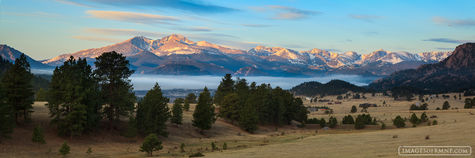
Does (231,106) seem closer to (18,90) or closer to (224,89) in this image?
(224,89)

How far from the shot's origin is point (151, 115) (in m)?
68.1

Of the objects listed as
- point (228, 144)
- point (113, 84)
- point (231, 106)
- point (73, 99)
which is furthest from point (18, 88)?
point (231, 106)

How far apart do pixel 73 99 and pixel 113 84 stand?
8.29 m

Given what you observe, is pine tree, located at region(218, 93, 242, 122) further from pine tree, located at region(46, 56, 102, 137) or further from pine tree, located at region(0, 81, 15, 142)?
pine tree, located at region(0, 81, 15, 142)

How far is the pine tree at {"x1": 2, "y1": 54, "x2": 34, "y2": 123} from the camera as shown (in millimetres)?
56406

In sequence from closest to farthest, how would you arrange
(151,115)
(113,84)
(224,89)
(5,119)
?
(5,119)
(113,84)
(151,115)
(224,89)

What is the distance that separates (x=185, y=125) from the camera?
Result: 86.2m

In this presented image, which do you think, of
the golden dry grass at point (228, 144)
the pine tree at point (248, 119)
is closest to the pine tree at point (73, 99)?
the golden dry grass at point (228, 144)

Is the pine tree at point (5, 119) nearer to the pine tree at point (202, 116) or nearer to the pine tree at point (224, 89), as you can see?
the pine tree at point (202, 116)

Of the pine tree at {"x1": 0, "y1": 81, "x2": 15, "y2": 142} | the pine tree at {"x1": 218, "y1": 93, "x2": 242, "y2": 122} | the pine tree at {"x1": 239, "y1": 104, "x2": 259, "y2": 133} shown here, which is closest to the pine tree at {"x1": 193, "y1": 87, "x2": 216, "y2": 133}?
the pine tree at {"x1": 239, "y1": 104, "x2": 259, "y2": 133}

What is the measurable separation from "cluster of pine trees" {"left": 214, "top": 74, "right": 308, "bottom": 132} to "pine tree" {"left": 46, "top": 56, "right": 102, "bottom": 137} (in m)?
41.7

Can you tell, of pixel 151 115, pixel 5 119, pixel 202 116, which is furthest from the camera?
pixel 202 116

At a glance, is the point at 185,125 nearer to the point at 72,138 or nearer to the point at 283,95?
the point at 72,138

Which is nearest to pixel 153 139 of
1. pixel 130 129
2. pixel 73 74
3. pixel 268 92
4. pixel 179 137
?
pixel 130 129
